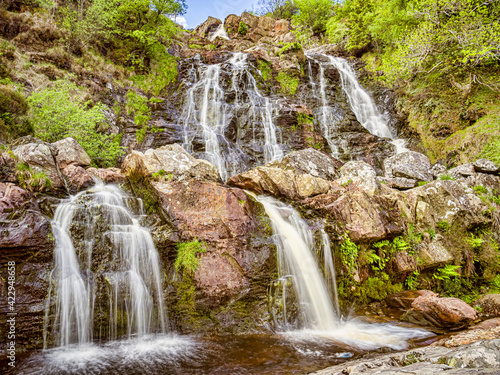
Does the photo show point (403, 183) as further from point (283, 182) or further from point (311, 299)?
point (311, 299)

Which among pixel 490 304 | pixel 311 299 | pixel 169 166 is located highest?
pixel 169 166

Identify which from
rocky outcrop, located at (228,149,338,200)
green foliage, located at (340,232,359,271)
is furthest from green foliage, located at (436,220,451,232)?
rocky outcrop, located at (228,149,338,200)

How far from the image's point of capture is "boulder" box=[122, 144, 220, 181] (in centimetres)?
784

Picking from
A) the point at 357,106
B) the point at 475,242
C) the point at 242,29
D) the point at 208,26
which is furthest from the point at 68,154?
the point at 208,26

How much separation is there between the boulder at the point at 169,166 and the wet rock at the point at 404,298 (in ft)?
19.7

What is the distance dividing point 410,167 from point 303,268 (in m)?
7.53

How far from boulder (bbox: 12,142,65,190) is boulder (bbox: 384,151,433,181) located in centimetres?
1214

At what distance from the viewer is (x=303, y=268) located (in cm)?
708

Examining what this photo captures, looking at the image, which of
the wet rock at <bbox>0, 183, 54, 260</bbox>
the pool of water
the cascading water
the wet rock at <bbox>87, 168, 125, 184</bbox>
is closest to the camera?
the pool of water

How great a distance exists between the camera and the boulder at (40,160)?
7.55 meters

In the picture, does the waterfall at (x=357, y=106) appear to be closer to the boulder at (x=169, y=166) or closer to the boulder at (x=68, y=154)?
the boulder at (x=169, y=166)

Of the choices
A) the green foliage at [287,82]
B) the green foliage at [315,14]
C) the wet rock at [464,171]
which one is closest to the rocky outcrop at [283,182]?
the wet rock at [464,171]

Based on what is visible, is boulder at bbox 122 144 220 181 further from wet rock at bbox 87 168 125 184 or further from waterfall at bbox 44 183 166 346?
waterfall at bbox 44 183 166 346

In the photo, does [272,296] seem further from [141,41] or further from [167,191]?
[141,41]
